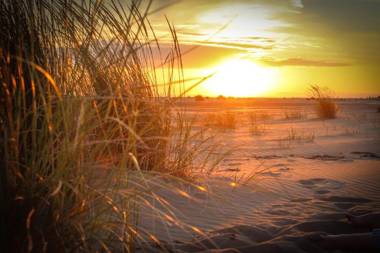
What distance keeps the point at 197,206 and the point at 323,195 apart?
1.31 m

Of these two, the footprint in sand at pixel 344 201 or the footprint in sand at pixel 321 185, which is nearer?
the footprint in sand at pixel 344 201

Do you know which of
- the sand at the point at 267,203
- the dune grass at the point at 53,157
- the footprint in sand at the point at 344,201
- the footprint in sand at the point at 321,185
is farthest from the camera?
the footprint in sand at the point at 321,185

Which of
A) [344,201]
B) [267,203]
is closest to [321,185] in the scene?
[344,201]

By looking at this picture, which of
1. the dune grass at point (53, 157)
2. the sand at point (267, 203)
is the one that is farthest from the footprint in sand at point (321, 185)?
the dune grass at point (53, 157)

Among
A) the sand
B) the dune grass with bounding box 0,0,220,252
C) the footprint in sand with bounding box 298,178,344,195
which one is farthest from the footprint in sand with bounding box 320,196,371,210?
the dune grass with bounding box 0,0,220,252

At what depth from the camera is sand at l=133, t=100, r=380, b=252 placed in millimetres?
2277

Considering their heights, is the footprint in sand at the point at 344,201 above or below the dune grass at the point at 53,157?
below

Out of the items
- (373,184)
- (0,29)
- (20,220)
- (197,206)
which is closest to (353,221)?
(197,206)

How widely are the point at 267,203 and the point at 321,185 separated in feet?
3.05

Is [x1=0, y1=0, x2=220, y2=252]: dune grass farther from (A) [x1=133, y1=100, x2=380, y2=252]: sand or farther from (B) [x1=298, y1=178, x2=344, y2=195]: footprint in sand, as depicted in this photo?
(B) [x1=298, y1=178, x2=344, y2=195]: footprint in sand

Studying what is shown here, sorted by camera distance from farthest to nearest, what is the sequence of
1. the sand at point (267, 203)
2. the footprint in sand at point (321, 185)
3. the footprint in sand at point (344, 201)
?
the footprint in sand at point (321, 185) < the footprint in sand at point (344, 201) < the sand at point (267, 203)

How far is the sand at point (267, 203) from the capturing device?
7.47 feet

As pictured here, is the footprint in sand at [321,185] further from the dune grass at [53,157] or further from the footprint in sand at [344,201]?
the dune grass at [53,157]

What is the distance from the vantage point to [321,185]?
4039 millimetres
